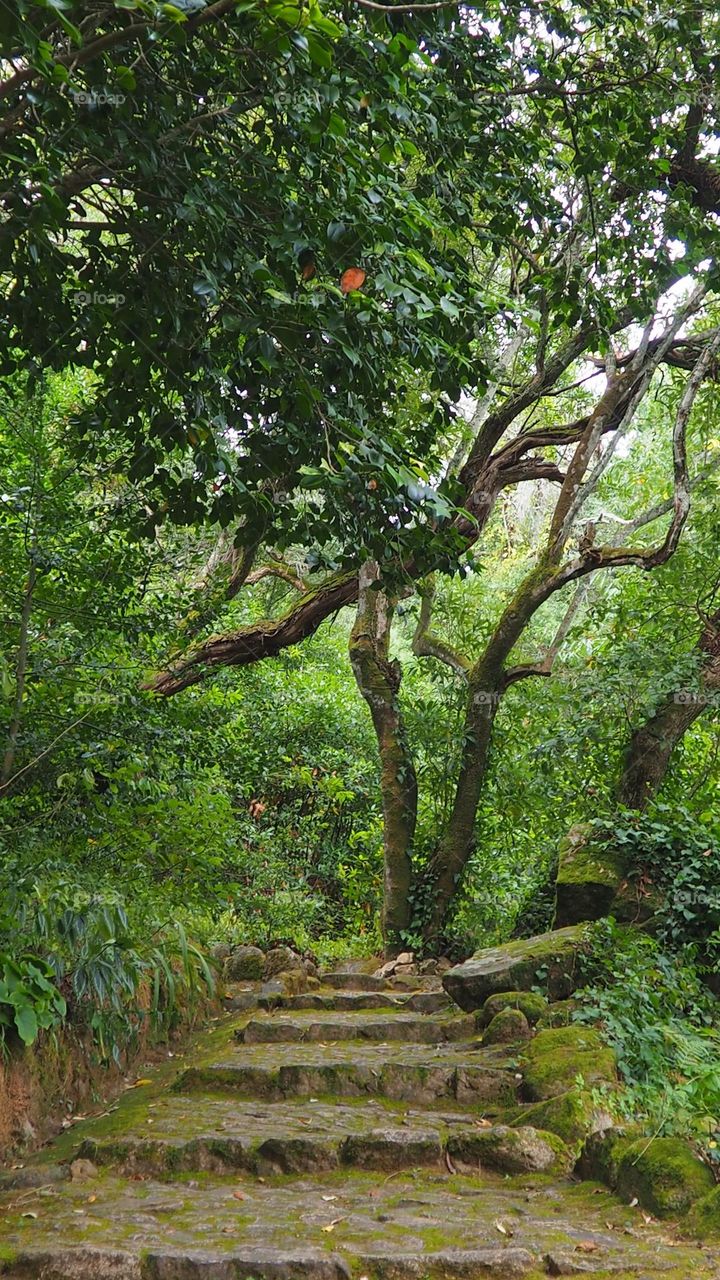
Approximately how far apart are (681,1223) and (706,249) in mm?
5409

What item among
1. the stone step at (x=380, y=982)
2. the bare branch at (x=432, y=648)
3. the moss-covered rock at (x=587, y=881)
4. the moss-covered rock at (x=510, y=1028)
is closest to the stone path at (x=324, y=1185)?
the moss-covered rock at (x=510, y=1028)

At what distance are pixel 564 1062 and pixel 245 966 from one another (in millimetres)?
4634

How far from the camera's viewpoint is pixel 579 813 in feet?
28.2

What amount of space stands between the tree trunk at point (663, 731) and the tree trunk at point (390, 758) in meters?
2.35

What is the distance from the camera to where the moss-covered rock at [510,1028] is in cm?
582

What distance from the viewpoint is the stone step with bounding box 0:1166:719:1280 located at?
3.17 metres

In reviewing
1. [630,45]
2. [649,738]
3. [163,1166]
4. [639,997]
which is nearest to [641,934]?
[639,997]

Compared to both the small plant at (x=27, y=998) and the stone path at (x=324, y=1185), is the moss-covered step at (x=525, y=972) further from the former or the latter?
the small plant at (x=27, y=998)

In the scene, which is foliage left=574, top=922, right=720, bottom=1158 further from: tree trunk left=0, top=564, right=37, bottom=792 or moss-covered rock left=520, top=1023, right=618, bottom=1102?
tree trunk left=0, top=564, right=37, bottom=792

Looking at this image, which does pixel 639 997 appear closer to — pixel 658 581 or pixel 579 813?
pixel 579 813

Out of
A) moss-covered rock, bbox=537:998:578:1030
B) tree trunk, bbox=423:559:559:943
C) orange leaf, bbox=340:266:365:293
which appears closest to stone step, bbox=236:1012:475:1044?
moss-covered rock, bbox=537:998:578:1030

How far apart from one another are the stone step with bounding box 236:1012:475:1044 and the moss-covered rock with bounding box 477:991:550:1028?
0.24m

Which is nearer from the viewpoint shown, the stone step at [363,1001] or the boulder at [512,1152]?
the boulder at [512,1152]

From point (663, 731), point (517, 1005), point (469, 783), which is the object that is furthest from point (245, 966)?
point (663, 731)
